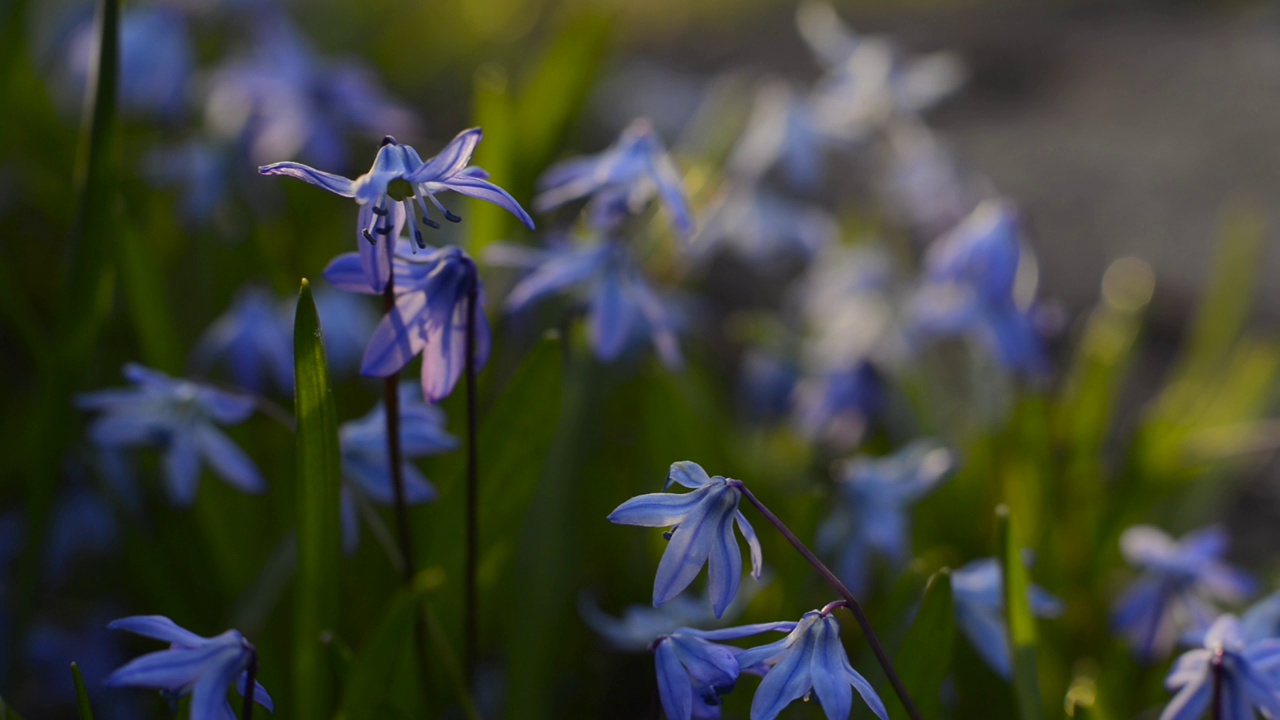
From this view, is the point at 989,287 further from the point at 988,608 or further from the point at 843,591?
the point at 843,591

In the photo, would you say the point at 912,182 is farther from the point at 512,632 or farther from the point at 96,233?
the point at 96,233

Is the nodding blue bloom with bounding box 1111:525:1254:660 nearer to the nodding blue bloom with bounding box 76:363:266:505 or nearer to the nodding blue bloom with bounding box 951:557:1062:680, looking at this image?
the nodding blue bloom with bounding box 951:557:1062:680

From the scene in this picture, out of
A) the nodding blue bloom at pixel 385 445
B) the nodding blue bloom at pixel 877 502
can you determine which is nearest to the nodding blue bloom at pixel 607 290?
the nodding blue bloom at pixel 385 445

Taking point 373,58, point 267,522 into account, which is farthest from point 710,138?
point 373,58

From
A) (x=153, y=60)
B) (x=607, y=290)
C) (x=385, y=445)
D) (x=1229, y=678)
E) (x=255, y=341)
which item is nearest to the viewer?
(x=1229, y=678)

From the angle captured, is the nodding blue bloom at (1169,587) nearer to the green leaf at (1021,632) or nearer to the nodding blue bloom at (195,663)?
the green leaf at (1021,632)

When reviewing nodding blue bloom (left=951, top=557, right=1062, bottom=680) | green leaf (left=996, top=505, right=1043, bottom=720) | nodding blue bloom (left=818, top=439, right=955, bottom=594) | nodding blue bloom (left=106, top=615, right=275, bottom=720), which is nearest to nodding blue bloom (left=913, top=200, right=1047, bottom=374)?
nodding blue bloom (left=818, top=439, right=955, bottom=594)

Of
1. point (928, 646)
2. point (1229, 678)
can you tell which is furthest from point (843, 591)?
point (1229, 678)
